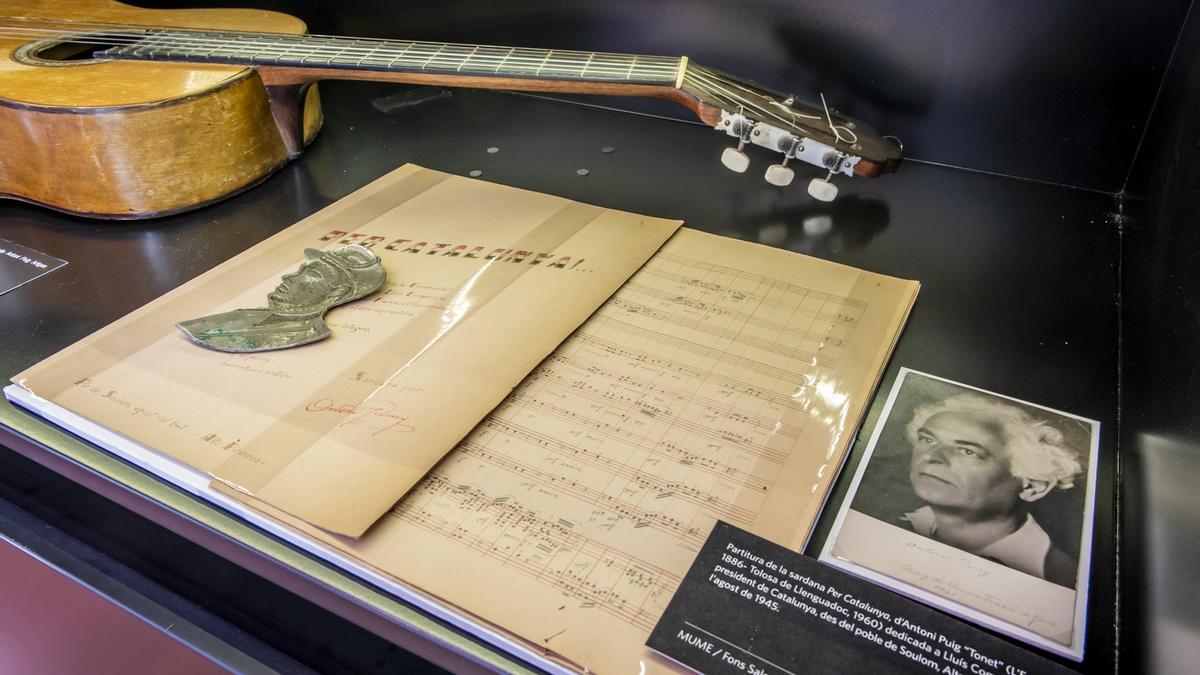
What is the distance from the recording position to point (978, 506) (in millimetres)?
655

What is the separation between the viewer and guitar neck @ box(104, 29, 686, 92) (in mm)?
1051

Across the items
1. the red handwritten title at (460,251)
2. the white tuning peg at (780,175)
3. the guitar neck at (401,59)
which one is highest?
the white tuning peg at (780,175)

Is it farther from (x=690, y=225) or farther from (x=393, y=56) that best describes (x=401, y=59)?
(x=690, y=225)

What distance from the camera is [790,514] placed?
65cm

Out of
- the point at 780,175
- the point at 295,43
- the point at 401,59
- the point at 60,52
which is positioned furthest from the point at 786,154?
the point at 60,52

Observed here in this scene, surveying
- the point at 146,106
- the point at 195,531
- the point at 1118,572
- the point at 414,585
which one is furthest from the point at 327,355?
the point at 1118,572

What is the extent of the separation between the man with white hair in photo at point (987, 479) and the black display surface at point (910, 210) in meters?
0.04

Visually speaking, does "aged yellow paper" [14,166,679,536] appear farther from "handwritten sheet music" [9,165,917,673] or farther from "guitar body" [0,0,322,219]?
"guitar body" [0,0,322,219]

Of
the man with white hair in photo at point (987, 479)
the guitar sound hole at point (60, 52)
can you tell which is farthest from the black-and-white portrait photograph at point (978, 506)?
the guitar sound hole at point (60, 52)

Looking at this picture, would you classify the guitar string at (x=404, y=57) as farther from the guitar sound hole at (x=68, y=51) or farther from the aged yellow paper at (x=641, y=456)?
the aged yellow paper at (x=641, y=456)

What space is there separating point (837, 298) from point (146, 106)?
2.88 ft

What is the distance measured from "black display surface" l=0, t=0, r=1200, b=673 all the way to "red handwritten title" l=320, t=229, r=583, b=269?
143 mm

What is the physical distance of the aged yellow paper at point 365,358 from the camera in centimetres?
70

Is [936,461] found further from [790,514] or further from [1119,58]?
[1119,58]
